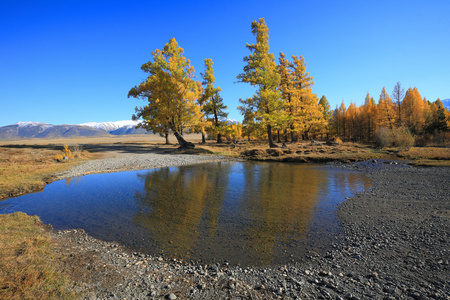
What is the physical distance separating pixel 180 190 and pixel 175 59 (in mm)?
25775

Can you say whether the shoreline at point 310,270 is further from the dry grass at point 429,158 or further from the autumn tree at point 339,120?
the autumn tree at point 339,120

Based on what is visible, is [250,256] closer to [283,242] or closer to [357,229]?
[283,242]

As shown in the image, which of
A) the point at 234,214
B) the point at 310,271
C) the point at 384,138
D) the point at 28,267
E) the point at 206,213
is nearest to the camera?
the point at 28,267

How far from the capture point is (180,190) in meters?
12.4

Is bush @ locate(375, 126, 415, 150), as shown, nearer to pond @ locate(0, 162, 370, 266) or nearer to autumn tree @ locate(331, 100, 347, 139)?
pond @ locate(0, 162, 370, 266)

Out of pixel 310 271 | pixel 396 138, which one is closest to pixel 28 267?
pixel 310 271

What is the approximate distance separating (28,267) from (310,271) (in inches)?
230

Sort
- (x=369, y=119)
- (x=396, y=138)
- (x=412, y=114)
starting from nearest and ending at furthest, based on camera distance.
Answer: (x=396, y=138) < (x=412, y=114) < (x=369, y=119)

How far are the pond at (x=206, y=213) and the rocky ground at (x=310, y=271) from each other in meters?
0.51

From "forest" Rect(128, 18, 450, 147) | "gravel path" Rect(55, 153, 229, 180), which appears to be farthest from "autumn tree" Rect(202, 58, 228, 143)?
"gravel path" Rect(55, 153, 229, 180)

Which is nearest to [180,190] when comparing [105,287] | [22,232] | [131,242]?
[131,242]

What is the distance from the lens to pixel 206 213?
28.3 feet

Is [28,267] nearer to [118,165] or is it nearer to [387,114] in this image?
[118,165]

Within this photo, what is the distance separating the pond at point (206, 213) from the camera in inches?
231
